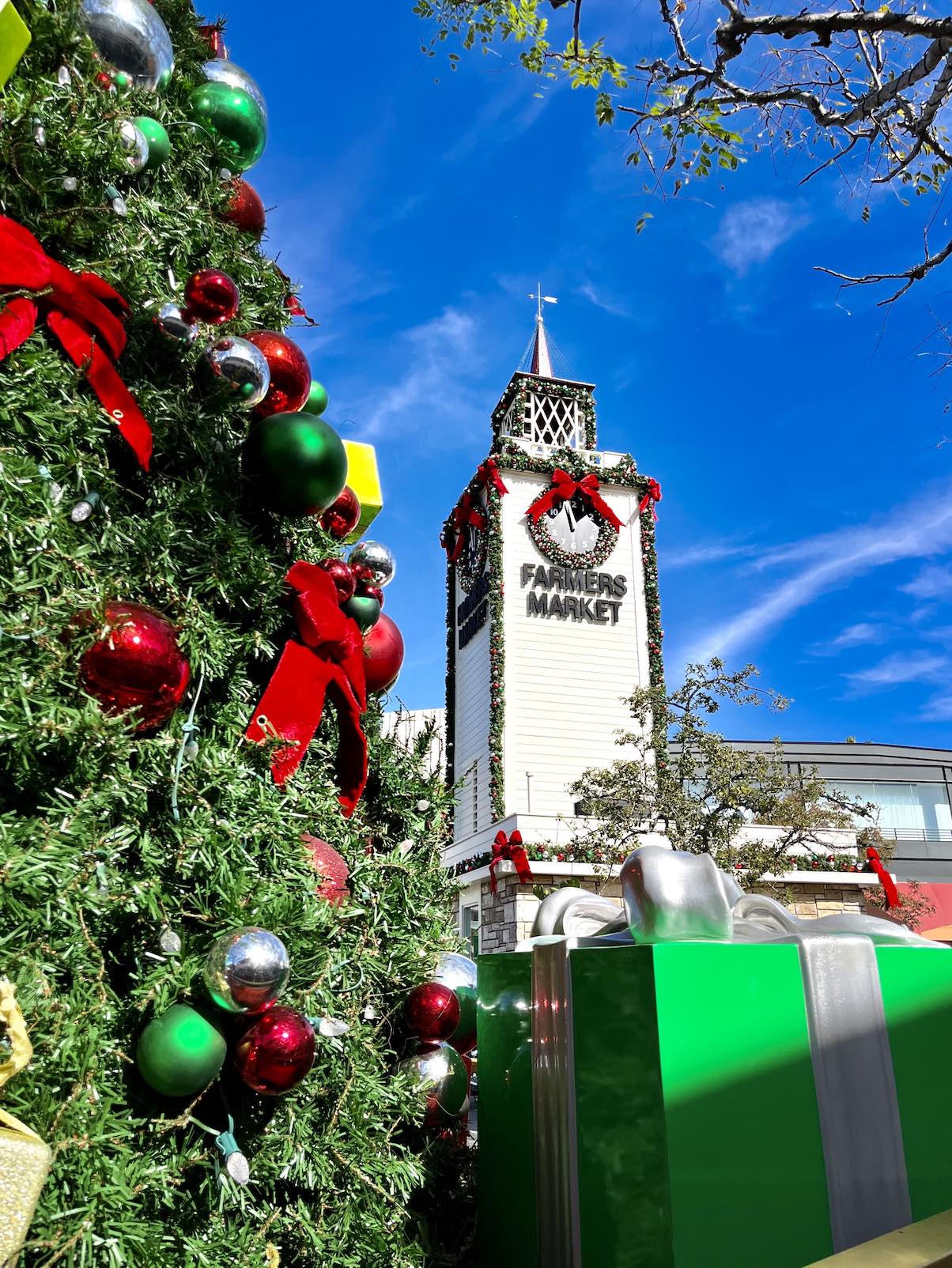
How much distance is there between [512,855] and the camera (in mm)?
12109

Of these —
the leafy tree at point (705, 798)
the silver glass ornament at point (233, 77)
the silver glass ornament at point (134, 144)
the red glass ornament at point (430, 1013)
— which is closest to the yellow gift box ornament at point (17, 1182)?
the red glass ornament at point (430, 1013)

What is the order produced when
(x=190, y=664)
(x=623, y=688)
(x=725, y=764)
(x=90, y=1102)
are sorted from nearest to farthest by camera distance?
(x=90, y=1102)
(x=190, y=664)
(x=725, y=764)
(x=623, y=688)

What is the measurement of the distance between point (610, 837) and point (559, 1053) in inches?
414

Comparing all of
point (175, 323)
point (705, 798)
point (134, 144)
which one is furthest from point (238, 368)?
point (705, 798)

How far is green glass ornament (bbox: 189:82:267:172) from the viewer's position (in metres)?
2.00

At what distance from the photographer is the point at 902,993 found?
1.61 m

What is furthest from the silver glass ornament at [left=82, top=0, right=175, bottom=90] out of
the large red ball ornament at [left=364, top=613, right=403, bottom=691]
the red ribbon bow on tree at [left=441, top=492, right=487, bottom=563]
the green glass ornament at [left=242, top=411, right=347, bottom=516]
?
the red ribbon bow on tree at [left=441, top=492, right=487, bottom=563]

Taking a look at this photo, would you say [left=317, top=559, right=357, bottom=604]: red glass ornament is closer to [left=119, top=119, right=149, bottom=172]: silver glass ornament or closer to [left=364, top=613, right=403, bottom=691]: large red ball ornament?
[left=364, top=613, right=403, bottom=691]: large red ball ornament

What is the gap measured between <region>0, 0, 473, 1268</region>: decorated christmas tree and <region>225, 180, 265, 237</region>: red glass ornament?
0.13 feet

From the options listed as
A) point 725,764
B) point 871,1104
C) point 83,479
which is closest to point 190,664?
point 83,479

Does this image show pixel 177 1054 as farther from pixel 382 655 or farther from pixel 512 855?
pixel 512 855

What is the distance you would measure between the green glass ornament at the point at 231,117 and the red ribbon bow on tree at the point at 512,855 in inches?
425

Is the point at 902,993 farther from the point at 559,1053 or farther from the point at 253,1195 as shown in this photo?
the point at 253,1195

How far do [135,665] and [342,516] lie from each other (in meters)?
0.95
